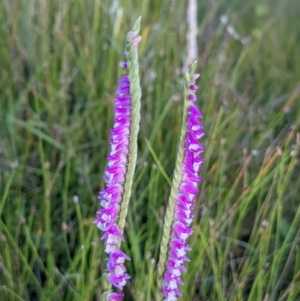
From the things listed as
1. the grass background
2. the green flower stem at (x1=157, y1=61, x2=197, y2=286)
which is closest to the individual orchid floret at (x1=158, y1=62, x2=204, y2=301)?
→ the green flower stem at (x1=157, y1=61, x2=197, y2=286)

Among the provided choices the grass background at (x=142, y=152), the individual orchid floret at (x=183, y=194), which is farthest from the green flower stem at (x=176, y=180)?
the grass background at (x=142, y=152)

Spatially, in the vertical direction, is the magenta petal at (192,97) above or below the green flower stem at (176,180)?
above

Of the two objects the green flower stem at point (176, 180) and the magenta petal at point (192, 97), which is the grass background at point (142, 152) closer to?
the green flower stem at point (176, 180)

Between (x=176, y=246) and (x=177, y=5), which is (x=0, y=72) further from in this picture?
(x=176, y=246)

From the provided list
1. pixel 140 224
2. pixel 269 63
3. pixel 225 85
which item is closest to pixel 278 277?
pixel 140 224

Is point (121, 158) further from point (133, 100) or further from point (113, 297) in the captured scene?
point (113, 297)

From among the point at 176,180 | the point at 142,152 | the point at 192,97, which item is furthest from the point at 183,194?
the point at 142,152
